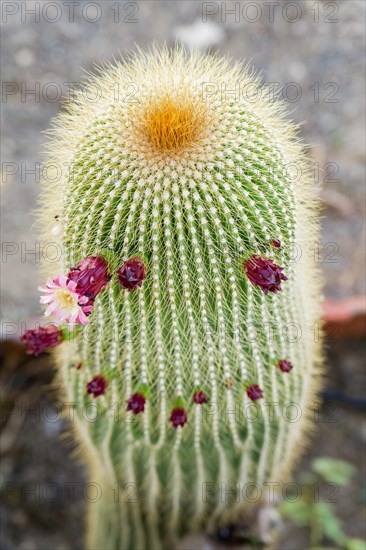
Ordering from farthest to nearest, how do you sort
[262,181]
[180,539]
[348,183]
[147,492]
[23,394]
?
[348,183]
[23,394]
[180,539]
[147,492]
[262,181]

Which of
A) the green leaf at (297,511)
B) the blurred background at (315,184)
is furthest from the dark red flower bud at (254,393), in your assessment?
the green leaf at (297,511)

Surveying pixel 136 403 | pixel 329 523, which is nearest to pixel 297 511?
pixel 329 523

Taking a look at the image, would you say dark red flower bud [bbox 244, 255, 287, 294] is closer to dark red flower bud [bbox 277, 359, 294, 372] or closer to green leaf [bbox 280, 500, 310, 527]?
dark red flower bud [bbox 277, 359, 294, 372]

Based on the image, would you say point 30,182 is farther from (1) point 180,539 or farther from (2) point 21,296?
(1) point 180,539

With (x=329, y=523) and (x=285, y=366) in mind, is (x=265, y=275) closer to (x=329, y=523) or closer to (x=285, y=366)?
(x=285, y=366)

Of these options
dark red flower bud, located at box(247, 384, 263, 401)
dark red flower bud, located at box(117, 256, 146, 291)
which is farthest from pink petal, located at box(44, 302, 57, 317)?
dark red flower bud, located at box(247, 384, 263, 401)

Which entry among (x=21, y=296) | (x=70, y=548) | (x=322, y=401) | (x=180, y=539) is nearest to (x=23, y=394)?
(x=21, y=296)
